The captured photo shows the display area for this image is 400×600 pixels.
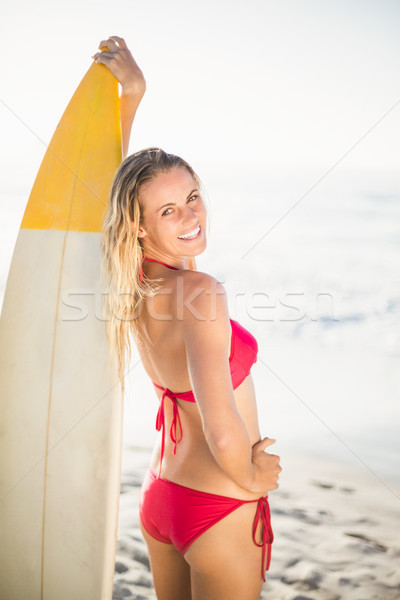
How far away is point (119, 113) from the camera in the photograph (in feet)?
5.92

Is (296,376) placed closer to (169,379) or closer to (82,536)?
(82,536)

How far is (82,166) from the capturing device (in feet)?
5.89

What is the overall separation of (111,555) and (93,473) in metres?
0.24

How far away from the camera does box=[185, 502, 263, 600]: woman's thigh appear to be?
1.16 m

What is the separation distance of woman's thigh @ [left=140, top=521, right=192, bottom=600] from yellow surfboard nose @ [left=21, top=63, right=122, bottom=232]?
0.95 meters

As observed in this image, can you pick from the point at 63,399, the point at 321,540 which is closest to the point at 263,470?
the point at 63,399

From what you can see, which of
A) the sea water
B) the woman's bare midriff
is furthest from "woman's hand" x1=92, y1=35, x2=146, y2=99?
the sea water

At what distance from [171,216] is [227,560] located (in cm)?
77

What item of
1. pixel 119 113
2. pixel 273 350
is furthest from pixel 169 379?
pixel 273 350

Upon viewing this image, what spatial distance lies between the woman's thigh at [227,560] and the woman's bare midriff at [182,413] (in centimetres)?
7

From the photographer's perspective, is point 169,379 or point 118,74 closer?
point 169,379

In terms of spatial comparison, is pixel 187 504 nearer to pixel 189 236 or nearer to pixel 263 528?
pixel 263 528

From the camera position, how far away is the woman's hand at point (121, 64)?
1.74 meters

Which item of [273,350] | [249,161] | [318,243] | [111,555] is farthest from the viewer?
[249,161]
